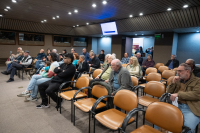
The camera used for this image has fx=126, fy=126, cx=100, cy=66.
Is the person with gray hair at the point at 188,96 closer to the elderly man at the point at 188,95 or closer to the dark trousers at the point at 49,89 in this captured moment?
the elderly man at the point at 188,95

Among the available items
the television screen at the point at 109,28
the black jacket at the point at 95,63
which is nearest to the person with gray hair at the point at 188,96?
the black jacket at the point at 95,63

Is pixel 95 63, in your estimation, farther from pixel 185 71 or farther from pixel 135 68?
pixel 185 71

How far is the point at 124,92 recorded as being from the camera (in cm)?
215

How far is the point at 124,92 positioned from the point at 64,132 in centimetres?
135

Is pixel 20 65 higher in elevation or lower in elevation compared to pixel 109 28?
lower

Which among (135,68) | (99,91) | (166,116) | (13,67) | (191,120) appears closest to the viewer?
(166,116)

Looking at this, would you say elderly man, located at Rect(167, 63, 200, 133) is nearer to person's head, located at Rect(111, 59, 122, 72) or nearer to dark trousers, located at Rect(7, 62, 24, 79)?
person's head, located at Rect(111, 59, 122, 72)

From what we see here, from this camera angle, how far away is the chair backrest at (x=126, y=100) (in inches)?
78.4

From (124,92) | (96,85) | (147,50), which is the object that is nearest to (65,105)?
(96,85)

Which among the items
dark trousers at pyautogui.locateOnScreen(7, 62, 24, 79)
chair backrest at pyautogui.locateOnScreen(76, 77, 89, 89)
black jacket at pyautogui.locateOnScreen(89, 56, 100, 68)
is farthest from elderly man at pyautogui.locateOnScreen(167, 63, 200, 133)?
dark trousers at pyautogui.locateOnScreen(7, 62, 24, 79)

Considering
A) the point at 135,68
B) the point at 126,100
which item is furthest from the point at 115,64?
the point at 135,68

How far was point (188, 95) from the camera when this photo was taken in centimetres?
189

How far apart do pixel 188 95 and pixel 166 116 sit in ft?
1.90

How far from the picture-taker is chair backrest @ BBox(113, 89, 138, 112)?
1.99 meters
